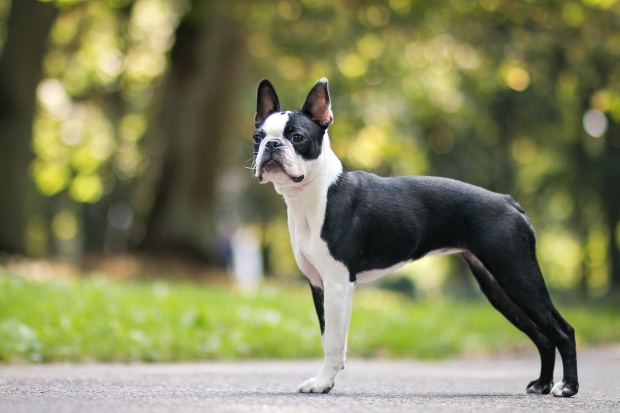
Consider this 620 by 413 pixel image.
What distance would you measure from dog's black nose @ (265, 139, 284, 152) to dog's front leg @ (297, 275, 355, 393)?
3.41 feet

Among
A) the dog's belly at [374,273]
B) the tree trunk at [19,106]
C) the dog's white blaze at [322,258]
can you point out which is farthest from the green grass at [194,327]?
the tree trunk at [19,106]

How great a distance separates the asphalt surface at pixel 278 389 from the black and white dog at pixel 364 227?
1.64 feet

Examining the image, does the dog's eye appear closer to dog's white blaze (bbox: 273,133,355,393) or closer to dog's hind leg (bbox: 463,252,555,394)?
dog's white blaze (bbox: 273,133,355,393)

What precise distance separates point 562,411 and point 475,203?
6.36 ft

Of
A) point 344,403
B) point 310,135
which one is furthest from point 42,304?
point 344,403

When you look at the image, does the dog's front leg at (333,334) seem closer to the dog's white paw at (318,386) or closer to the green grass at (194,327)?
the dog's white paw at (318,386)

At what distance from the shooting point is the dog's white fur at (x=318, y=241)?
6957 mm

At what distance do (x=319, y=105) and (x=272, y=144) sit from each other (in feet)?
1.78

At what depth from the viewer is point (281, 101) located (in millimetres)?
26438

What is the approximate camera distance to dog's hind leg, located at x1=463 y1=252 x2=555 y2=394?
24.6 feet

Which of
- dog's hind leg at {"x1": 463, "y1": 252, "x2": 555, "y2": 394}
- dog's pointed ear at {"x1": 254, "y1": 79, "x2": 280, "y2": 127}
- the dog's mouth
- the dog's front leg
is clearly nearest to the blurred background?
dog's hind leg at {"x1": 463, "y1": 252, "x2": 555, "y2": 394}

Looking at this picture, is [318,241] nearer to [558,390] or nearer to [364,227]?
[364,227]

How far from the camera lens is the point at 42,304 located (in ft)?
41.4

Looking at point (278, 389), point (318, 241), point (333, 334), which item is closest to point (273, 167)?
point (318, 241)
